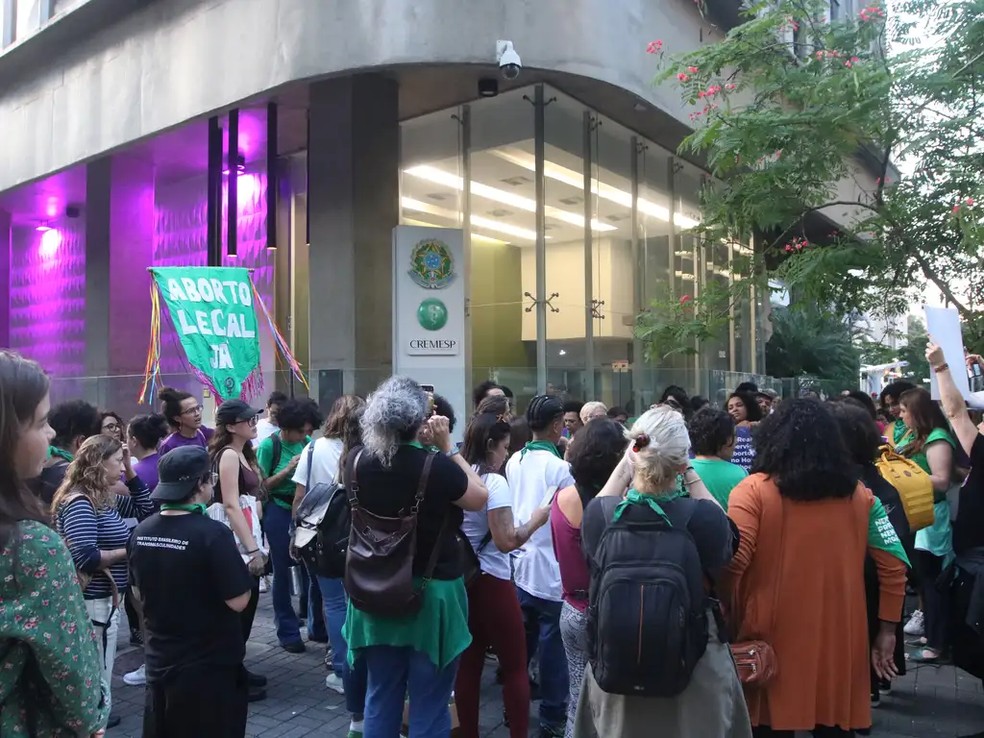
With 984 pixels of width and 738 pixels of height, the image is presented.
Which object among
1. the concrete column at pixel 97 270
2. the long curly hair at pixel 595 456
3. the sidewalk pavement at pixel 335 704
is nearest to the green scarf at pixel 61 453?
the sidewalk pavement at pixel 335 704

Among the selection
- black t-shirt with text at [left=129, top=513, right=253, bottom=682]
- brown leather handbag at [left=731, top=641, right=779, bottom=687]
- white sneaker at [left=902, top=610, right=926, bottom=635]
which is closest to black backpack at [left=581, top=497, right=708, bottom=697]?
brown leather handbag at [left=731, top=641, right=779, bottom=687]

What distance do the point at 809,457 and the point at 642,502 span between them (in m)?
0.75

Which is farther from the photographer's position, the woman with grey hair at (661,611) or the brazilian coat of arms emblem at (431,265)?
the brazilian coat of arms emblem at (431,265)

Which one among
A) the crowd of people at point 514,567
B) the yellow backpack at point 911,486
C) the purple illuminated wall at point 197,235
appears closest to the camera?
the crowd of people at point 514,567

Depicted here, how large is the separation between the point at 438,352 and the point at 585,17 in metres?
5.09

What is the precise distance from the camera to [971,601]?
430cm

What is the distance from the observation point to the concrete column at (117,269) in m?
16.3

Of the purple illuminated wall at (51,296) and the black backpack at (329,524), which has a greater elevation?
the purple illuminated wall at (51,296)

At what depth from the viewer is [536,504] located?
4691 millimetres

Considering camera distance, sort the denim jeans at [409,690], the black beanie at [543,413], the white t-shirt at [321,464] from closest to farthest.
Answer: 1. the denim jeans at [409,690]
2. the black beanie at [543,413]
3. the white t-shirt at [321,464]

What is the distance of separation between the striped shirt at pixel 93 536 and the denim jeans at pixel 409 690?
64.4 inches

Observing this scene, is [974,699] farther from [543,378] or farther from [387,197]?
[387,197]

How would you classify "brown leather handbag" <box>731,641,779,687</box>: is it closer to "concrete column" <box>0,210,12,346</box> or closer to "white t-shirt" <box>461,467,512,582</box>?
"white t-shirt" <box>461,467,512,582</box>

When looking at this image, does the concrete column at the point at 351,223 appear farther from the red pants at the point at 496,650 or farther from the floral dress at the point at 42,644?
the floral dress at the point at 42,644
